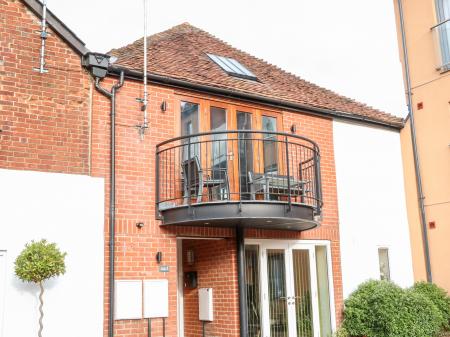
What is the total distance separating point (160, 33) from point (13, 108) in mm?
6580

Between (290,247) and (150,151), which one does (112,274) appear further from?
(290,247)

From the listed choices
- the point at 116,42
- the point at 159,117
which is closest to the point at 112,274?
the point at 159,117

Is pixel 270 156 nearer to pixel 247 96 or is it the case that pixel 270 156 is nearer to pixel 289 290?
pixel 247 96

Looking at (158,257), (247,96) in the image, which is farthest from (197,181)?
(247,96)

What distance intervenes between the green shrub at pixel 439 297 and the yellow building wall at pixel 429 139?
1.49 ft

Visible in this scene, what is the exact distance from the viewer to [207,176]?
9.94 m

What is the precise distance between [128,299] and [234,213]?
2.24 meters

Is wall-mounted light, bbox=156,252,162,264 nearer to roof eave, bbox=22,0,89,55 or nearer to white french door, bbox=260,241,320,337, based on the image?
white french door, bbox=260,241,320,337

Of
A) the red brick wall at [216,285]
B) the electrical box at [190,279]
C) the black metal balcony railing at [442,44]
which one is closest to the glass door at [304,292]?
the red brick wall at [216,285]

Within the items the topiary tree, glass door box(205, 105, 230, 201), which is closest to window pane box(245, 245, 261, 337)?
glass door box(205, 105, 230, 201)

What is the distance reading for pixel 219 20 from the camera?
47.5 ft

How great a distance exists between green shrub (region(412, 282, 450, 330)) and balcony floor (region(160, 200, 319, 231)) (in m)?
3.97

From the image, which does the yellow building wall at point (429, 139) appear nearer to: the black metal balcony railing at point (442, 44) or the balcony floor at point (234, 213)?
the black metal balcony railing at point (442, 44)

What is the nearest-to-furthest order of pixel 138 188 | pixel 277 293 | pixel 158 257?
pixel 158 257 → pixel 138 188 → pixel 277 293
